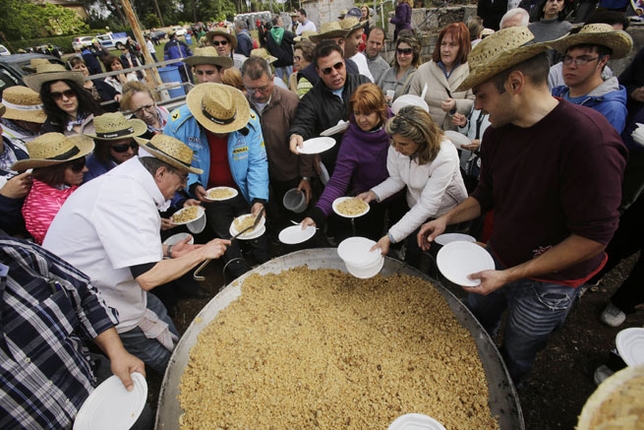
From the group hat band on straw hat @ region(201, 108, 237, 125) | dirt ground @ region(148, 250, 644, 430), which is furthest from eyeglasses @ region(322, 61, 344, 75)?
dirt ground @ region(148, 250, 644, 430)

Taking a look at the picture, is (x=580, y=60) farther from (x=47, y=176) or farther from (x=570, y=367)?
(x=47, y=176)

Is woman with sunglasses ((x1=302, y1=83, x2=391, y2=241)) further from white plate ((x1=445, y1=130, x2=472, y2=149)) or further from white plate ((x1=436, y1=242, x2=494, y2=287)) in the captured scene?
white plate ((x1=436, y1=242, x2=494, y2=287))

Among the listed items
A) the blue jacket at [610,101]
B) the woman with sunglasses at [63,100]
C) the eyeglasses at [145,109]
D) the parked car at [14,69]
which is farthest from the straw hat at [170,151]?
the parked car at [14,69]

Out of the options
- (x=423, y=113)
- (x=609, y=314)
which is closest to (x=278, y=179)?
(x=423, y=113)

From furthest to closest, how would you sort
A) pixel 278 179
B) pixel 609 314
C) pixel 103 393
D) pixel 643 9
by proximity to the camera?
1. pixel 643 9
2. pixel 278 179
3. pixel 609 314
4. pixel 103 393

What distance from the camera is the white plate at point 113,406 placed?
58.9 inches

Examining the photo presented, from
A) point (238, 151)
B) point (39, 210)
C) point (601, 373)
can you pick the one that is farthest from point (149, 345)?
point (601, 373)

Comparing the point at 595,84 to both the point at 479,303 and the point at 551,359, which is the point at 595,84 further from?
the point at 551,359

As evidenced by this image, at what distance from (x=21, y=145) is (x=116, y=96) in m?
2.55

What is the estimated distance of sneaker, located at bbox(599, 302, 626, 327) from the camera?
2.84m

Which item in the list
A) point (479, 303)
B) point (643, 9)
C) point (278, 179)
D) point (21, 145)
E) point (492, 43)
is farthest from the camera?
point (643, 9)

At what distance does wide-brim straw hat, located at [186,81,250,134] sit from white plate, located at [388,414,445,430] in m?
2.67

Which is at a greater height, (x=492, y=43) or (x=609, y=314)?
(x=492, y=43)

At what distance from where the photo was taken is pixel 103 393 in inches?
64.0
